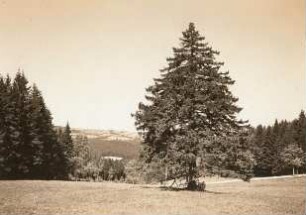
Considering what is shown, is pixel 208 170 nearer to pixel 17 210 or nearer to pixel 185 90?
pixel 185 90

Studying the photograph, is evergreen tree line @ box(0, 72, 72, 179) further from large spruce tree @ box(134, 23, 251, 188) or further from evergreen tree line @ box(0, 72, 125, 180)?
large spruce tree @ box(134, 23, 251, 188)

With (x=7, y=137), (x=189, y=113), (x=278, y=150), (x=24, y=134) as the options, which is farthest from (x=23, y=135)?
(x=278, y=150)

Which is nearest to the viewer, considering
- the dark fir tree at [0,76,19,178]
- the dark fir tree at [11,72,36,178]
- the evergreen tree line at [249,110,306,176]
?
the dark fir tree at [0,76,19,178]

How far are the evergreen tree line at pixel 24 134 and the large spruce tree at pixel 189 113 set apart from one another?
31.6 metres

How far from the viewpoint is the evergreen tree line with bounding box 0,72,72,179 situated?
64.6 m

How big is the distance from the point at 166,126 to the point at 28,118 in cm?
3698

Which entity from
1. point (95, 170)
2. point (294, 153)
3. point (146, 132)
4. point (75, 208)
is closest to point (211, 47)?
point (146, 132)

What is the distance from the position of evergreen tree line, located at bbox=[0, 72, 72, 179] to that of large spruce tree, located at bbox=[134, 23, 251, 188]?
1246 inches

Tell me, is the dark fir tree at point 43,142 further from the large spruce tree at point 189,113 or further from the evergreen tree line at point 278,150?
the evergreen tree line at point 278,150

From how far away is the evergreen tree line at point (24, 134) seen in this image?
212 feet

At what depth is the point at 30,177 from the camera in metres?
70.1

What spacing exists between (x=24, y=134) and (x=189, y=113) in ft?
124

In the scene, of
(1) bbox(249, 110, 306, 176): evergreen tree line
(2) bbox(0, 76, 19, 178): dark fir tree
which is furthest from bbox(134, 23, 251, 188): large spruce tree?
(1) bbox(249, 110, 306, 176): evergreen tree line

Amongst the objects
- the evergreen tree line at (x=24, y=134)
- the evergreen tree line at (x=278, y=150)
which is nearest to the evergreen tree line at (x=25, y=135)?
the evergreen tree line at (x=24, y=134)
